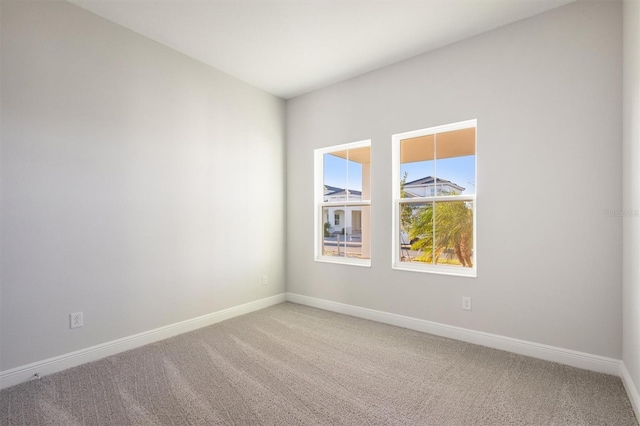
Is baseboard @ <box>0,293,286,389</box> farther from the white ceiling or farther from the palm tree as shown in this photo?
the white ceiling

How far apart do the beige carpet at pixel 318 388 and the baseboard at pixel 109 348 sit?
9cm

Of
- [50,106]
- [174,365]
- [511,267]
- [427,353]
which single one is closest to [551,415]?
[427,353]

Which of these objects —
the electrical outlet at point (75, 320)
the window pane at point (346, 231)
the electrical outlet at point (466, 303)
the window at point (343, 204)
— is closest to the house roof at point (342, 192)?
the window at point (343, 204)

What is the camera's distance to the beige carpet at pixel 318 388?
182cm

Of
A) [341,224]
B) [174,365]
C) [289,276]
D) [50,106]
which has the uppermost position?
[50,106]

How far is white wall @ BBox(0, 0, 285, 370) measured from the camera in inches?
87.3

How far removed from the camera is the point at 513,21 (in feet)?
8.76

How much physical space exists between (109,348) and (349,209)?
2.78 metres

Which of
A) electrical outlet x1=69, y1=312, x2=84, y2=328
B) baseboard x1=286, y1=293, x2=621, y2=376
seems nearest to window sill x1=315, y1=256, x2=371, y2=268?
baseboard x1=286, y1=293, x2=621, y2=376

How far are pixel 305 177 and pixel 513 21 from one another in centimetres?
266

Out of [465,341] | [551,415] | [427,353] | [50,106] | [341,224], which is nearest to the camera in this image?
[551,415]

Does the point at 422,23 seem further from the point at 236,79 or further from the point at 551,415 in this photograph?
the point at 551,415

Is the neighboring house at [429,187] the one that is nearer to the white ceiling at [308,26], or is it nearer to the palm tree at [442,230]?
the palm tree at [442,230]

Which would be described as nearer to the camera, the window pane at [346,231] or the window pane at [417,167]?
the window pane at [417,167]
